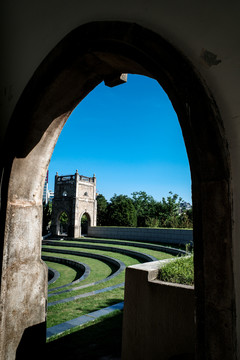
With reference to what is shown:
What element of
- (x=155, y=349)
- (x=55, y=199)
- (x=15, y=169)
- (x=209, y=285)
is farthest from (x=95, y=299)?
(x=55, y=199)

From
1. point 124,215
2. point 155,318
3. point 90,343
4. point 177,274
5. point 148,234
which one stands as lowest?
point 90,343

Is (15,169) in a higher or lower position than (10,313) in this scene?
higher

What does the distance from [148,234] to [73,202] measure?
41.3 feet

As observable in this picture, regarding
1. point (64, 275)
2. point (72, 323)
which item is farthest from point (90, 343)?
point (64, 275)

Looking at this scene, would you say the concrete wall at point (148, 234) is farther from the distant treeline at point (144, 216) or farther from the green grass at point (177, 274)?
the green grass at point (177, 274)

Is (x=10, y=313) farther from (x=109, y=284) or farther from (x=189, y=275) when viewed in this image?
(x=109, y=284)

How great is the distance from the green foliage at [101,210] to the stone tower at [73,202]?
7.59 ft

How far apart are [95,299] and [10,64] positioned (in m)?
4.44

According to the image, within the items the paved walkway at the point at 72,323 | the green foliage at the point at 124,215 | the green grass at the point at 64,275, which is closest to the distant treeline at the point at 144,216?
the green foliage at the point at 124,215

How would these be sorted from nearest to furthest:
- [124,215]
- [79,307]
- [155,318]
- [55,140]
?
[155,318] → [55,140] → [79,307] → [124,215]

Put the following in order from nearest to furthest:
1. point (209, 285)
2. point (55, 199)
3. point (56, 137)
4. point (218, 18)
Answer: point (209, 285)
point (218, 18)
point (56, 137)
point (55, 199)

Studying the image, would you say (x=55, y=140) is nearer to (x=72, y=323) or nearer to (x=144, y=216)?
(x=72, y=323)

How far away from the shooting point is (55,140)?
241 cm

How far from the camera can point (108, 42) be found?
5.17 feet
